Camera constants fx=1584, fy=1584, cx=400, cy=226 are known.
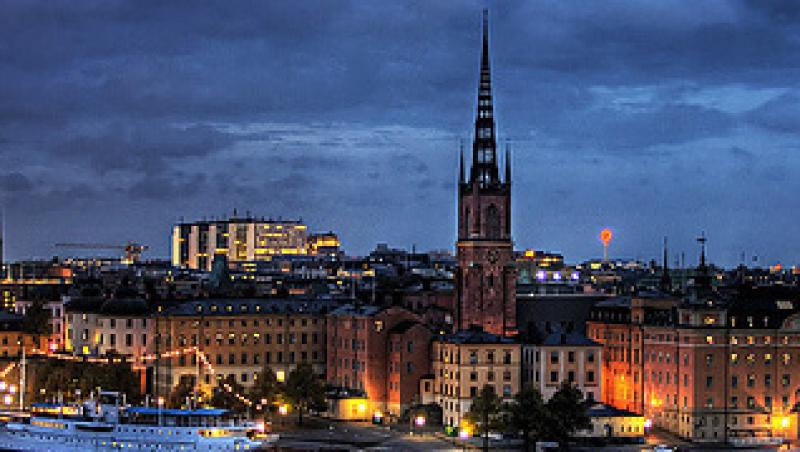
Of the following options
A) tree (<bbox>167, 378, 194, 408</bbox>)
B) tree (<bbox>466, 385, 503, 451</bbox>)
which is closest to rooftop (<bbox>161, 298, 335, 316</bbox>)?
tree (<bbox>167, 378, 194, 408</bbox>)

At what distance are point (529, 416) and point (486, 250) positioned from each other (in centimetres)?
3183

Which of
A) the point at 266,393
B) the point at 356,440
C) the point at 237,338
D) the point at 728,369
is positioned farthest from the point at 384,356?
the point at 728,369

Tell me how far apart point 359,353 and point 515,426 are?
92.3ft

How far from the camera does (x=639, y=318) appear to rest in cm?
14538

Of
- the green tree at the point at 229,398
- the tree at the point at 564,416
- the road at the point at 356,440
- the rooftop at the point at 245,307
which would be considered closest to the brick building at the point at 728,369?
the tree at the point at 564,416

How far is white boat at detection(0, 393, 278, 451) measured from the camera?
124750mm

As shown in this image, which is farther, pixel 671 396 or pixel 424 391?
pixel 424 391

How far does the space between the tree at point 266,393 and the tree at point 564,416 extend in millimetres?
28247

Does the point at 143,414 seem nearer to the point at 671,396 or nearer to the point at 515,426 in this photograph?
the point at 515,426

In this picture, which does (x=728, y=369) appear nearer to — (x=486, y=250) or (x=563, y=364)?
(x=563, y=364)

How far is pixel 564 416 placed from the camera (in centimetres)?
12650

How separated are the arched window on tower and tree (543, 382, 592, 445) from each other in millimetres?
31441

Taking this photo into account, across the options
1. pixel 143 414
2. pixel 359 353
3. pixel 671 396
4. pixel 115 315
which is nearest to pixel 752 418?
pixel 671 396

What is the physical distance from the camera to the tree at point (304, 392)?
142m
